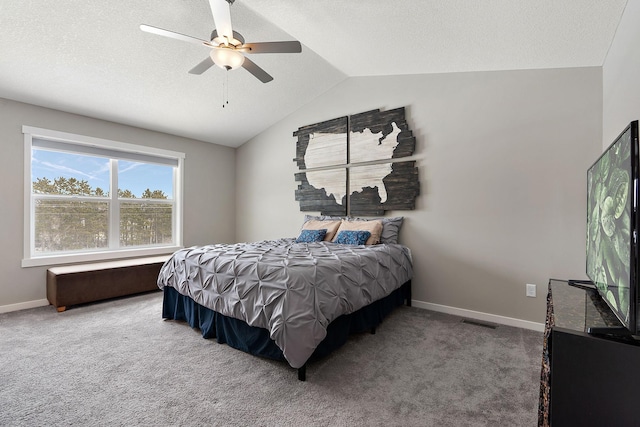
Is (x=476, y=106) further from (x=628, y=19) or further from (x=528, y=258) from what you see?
(x=528, y=258)

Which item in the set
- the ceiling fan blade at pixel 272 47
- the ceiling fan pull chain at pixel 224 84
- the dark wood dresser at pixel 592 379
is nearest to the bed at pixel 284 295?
the dark wood dresser at pixel 592 379

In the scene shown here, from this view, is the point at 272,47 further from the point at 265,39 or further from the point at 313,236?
the point at 313,236

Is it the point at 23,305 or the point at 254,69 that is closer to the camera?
the point at 254,69

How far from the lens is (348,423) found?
5.01 feet

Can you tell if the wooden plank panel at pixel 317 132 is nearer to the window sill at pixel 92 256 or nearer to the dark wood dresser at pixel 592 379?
the window sill at pixel 92 256

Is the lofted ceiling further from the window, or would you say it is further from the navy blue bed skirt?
the navy blue bed skirt

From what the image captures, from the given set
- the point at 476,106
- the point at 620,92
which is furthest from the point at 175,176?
the point at 620,92

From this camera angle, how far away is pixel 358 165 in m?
3.91

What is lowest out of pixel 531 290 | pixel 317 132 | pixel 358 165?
pixel 531 290

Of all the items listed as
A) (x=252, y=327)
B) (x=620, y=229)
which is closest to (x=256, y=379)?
(x=252, y=327)

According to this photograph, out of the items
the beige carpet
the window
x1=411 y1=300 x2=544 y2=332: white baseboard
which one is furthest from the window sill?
x1=411 y1=300 x2=544 y2=332: white baseboard

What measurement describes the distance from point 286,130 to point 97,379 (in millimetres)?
3844

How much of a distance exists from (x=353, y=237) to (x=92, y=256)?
11.1 ft

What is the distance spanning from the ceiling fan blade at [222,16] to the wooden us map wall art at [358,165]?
82.3 inches
